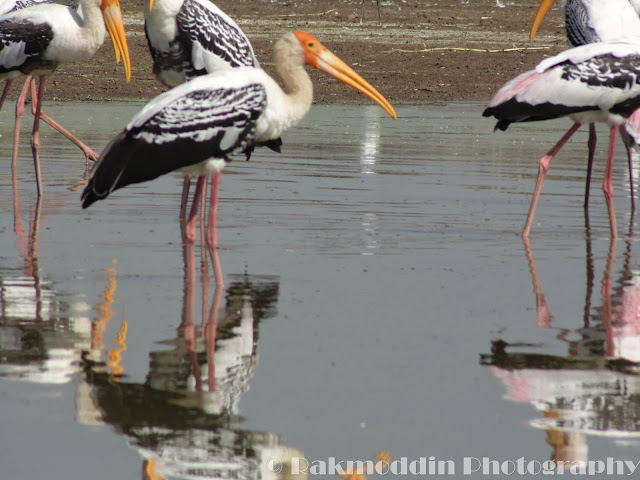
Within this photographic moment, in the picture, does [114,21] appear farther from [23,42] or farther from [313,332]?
[313,332]

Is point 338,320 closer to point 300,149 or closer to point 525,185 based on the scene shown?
point 525,185

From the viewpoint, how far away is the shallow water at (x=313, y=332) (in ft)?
13.1

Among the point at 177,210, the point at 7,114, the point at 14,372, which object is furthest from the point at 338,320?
the point at 7,114

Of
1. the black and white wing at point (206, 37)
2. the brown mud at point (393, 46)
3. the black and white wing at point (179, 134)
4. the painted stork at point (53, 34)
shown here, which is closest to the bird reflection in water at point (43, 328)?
the black and white wing at point (179, 134)

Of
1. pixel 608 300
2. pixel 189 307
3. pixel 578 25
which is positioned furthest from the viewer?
pixel 578 25

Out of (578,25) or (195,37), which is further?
(578,25)

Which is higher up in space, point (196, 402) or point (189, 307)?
point (196, 402)

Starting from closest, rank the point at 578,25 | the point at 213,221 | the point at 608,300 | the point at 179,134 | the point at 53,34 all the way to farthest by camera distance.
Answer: the point at 608,300 < the point at 179,134 < the point at 213,221 < the point at 53,34 < the point at 578,25

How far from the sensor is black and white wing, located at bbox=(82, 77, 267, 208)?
6.53 metres

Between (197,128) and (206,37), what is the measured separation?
160 cm

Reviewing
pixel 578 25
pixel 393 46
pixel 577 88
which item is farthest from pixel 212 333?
pixel 393 46

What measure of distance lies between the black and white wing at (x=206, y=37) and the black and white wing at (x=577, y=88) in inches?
71.8

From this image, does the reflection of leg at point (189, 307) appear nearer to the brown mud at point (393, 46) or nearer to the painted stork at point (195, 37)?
the painted stork at point (195, 37)

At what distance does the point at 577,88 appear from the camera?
26.8 feet
